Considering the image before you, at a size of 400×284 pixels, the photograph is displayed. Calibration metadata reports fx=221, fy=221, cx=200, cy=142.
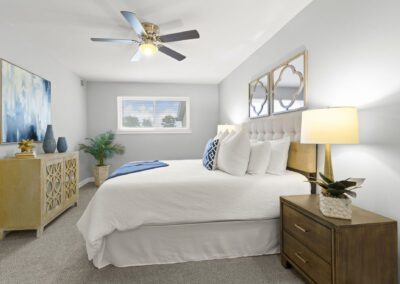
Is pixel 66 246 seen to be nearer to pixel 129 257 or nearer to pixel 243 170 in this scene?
pixel 129 257

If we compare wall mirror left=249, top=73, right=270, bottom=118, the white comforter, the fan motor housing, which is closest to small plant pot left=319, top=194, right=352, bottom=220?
the white comforter

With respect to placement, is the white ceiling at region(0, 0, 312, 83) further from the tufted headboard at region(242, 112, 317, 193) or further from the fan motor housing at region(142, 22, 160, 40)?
the tufted headboard at region(242, 112, 317, 193)

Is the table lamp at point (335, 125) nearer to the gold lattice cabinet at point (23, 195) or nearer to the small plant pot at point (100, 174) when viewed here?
the gold lattice cabinet at point (23, 195)

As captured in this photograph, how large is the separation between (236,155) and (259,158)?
233 mm

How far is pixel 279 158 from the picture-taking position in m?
2.24

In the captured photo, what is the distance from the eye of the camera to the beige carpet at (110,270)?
65.9 inches

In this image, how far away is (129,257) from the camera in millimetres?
1858

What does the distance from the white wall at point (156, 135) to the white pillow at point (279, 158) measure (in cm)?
318

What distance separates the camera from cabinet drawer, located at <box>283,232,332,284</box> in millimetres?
1336

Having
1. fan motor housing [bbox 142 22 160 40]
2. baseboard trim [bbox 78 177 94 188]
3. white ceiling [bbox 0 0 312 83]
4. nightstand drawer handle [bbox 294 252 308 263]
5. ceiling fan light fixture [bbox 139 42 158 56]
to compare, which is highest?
white ceiling [bbox 0 0 312 83]

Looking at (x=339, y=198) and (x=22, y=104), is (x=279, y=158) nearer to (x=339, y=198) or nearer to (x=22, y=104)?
(x=339, y=198)

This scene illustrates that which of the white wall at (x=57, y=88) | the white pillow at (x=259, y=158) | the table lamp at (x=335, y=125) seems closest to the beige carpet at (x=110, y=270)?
the white pillow at (x=259, y=158)

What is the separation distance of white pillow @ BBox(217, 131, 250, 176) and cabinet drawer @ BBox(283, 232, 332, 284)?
69 centimetres

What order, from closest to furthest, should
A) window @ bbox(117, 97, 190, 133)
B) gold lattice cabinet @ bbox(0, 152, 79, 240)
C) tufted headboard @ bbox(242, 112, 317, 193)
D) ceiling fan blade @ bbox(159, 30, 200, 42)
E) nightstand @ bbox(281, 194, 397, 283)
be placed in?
1. nightstand @ bbox(281, 194, 397, 283)
2. tufted headboard @ bbox(242, 112, 317, 193)
3. ceiling fan blade @ bbox(159, 30, 200, 42)
4. gold lattice cabinet @ bbox(0, 152, 79, 240)
5. window @ bbox(117, 97, 190, 133)
